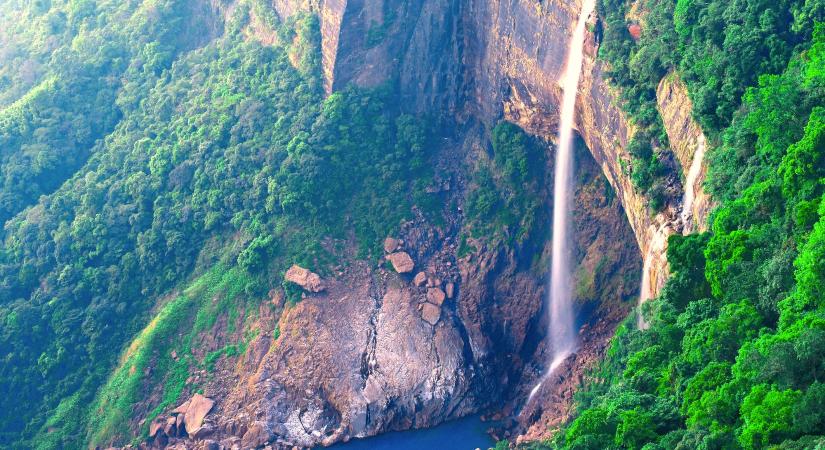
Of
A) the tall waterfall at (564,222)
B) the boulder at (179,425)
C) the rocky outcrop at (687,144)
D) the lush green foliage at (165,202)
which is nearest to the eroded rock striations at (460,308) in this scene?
the tall waterfall at (564,222)

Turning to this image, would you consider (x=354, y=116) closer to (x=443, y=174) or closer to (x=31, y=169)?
(x=443, y=174)

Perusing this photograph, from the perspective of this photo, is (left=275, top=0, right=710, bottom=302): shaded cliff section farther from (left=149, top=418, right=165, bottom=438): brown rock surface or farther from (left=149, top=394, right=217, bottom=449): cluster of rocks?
(left=149, top=418, right=165, bottom=438): brown rock surface

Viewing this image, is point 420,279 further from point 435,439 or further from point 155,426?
point 155,426

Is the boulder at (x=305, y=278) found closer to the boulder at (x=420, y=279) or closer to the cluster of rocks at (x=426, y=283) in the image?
the cluster of rocks at (x=426, y=283)

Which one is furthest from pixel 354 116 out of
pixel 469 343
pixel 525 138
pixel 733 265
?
pixel 733 265

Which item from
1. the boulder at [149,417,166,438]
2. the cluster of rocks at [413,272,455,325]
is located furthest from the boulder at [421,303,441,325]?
the boulder at [149,417,166,438]

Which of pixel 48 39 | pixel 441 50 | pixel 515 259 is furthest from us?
pixel 48 39
